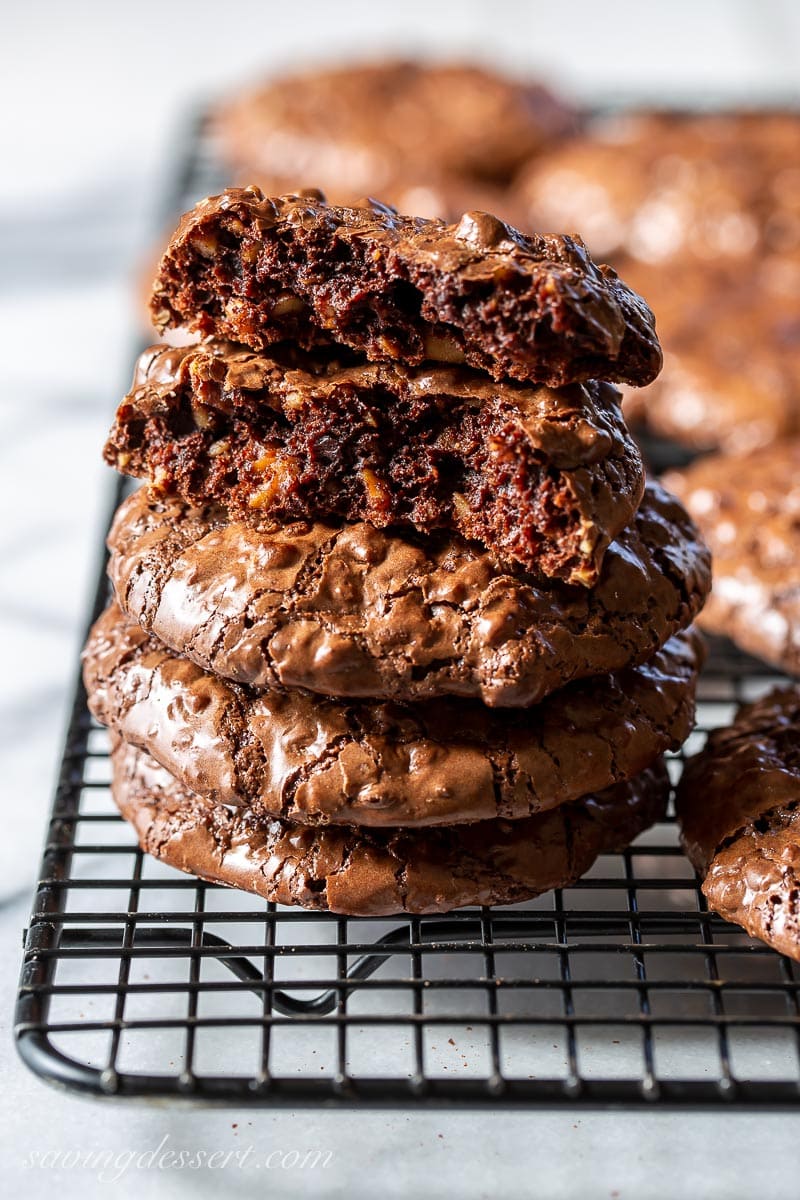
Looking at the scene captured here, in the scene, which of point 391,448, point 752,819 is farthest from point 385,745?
point 752,819

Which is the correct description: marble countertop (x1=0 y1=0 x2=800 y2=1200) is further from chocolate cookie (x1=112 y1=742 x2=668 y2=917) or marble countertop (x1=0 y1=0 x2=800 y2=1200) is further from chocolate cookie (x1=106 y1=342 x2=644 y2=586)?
chocolate cookie (x1=106 y1=342 x2=644 y2=586)

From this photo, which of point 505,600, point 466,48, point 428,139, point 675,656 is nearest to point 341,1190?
point 505,600

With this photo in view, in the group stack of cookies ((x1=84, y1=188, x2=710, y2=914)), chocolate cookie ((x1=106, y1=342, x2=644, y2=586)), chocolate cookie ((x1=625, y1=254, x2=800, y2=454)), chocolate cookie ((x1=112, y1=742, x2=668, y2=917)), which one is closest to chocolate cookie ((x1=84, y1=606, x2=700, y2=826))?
stack of cookies ((x1=84, y1=188, x2=710, y2=914))

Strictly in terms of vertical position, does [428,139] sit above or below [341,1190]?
above

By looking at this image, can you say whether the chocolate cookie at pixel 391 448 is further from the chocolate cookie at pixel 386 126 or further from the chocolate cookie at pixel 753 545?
the chocolate cookie at pixel 386 126

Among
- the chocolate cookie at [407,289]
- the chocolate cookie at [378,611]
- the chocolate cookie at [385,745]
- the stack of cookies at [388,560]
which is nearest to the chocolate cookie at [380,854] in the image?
the stack of cookies at [388,560]

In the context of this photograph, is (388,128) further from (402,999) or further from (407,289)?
(402,999)

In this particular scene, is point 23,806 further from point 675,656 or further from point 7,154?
point 7,154
